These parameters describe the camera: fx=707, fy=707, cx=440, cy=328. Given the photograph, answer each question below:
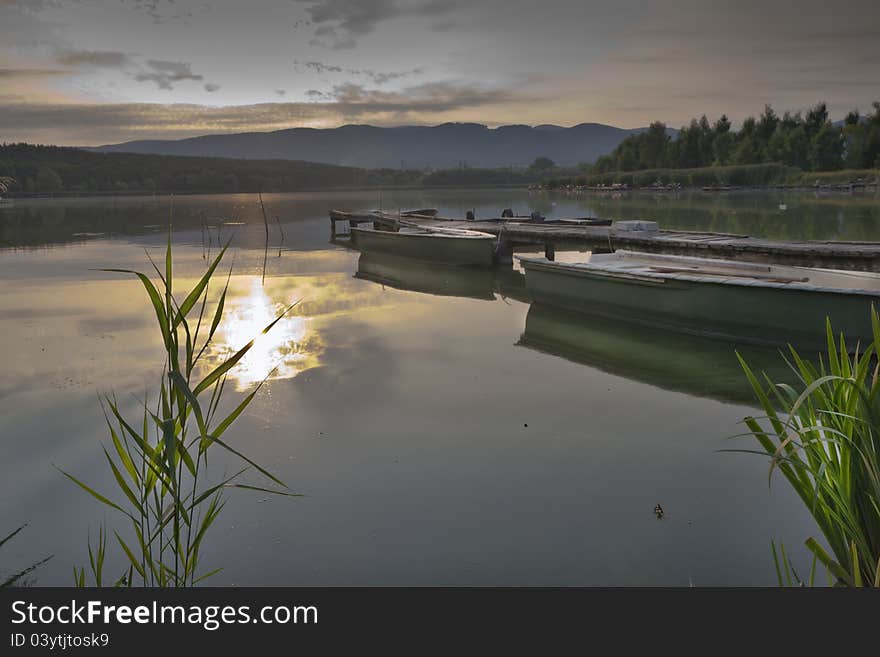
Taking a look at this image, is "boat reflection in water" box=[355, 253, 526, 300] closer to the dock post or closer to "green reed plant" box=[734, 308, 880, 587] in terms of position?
the dock post

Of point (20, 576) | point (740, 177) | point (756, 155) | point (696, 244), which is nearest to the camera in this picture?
point (20, 576)

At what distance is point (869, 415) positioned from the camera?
3.20 m

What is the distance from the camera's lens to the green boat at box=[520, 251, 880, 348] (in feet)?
39.7

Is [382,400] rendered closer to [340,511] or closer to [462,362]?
[462,362]

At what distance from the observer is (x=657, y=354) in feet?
43.1

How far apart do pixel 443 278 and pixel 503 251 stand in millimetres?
4110

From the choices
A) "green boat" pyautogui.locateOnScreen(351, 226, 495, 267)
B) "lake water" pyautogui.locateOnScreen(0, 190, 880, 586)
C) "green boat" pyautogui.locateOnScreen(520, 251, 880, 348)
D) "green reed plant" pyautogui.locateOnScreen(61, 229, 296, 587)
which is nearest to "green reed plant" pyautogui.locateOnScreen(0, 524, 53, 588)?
"lake water" pyautogui.locateOnScreen(0, 190, 880, 586)

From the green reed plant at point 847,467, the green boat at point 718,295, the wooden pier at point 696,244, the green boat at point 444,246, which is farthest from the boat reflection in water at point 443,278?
the green reed plant at point 847,467

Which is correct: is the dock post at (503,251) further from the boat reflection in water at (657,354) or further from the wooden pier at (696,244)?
→ the boat reflection in water at (657,354)

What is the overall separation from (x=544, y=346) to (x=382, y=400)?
4672mm

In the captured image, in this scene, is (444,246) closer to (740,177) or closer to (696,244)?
(696,244)

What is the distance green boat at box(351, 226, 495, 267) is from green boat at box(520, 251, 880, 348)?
7.31 metres

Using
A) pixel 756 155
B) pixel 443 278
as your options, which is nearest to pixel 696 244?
pixel 443 278
